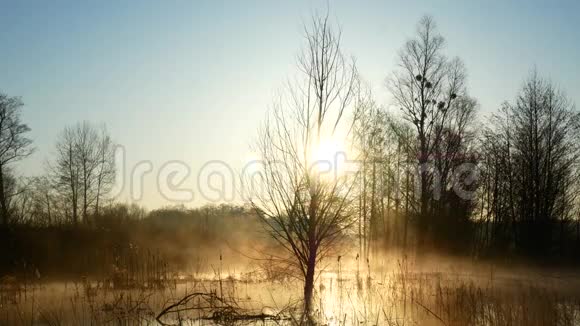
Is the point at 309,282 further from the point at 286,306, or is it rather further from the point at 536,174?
the point at 536,174

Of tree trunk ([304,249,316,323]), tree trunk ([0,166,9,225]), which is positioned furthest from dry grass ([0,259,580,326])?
tree trunk ([0,166,9,225])

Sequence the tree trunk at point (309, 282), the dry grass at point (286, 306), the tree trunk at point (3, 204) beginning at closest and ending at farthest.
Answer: the dry grass at point (286, 306) → the tree trunk at point (309, 282) → the tree trunk at point (3, 204)

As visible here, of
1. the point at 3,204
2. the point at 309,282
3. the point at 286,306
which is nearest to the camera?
the point at 286,306

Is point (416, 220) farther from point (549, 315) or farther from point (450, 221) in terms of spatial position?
point (549, 315)

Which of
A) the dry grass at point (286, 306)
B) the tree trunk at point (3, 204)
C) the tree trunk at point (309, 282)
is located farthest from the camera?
the tree trunk at point (3, 204)

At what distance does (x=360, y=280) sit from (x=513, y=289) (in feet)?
14.5

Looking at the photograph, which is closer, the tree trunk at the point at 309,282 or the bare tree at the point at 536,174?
the tree trunk at the point at 309,282

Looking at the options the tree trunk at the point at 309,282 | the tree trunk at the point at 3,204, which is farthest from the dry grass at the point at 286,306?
the tree trunk at the point at 3,204

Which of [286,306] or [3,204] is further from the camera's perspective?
[3,204]

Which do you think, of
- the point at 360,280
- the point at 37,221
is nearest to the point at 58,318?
the point at 360,280

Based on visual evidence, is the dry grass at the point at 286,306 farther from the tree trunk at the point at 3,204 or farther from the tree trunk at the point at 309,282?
the tree trunk at the point at 3,204

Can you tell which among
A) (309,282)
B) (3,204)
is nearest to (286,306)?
(309,282)

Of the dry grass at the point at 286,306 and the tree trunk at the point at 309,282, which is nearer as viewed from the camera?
the dry grass at the point at 286,306

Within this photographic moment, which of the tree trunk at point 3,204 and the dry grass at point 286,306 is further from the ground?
the tree trunk at point 3,204
